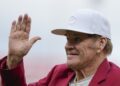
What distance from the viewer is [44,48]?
1.79 m

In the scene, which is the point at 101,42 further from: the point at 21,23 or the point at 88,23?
the point at 21,23

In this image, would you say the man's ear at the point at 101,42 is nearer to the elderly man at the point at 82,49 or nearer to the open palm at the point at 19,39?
the elderly man at the point at 82,49

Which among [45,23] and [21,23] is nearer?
[21,23]

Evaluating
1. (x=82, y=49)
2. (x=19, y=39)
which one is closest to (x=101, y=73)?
(x=82, y=49)

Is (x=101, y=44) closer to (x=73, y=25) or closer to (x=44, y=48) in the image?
(x=73, y=25)

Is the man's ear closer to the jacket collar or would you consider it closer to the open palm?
the jacket collar

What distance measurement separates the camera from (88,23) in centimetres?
138

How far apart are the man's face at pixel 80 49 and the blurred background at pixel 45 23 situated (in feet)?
1.28

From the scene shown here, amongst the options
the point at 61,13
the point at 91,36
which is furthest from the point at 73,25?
the point at 61,13

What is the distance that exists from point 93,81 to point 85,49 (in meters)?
0.13

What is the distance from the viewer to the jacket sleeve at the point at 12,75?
1.47 meters

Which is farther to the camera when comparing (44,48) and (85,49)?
(44,48)

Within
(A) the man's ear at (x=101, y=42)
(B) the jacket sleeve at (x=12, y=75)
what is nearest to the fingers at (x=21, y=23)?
(B) the jacket sleeve at (x=12, y=75)

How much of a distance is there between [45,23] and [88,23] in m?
0.44
